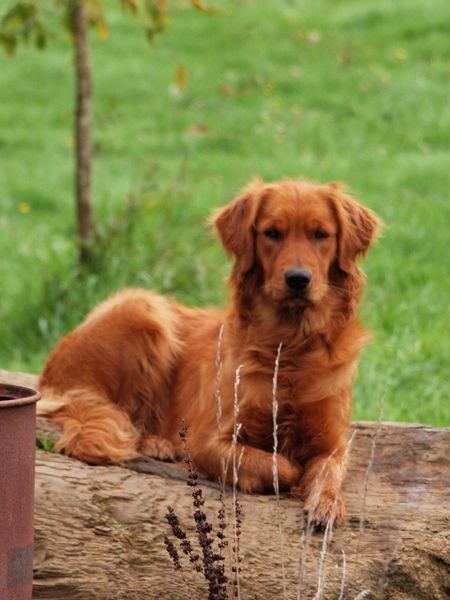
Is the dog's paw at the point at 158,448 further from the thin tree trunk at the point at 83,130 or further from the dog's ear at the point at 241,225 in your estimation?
the thin tree trunk at the point at 83,130

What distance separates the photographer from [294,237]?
4.26 m

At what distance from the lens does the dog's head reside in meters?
4.18

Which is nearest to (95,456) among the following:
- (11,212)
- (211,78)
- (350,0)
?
(11,212)

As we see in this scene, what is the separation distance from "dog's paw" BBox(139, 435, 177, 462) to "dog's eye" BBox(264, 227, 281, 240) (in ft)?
3.31

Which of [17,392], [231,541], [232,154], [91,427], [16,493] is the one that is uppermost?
[232,154]

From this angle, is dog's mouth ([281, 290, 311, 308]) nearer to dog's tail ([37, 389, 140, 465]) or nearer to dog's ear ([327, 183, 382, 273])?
dog's ear ([327, 183, 382, 273])

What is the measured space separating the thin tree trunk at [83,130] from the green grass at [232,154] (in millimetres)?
140

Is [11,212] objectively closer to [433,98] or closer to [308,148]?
[308,148]

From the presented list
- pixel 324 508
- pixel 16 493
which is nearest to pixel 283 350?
pixel 324 508

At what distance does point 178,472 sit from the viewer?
4387mm

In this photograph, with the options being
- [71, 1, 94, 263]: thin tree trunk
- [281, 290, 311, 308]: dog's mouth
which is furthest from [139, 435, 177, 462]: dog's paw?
[71, 1, 94, 263]: thin tree trunk

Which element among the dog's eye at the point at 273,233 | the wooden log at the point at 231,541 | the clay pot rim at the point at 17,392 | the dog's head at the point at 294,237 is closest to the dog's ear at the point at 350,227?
the dog's head at the point at 294,237

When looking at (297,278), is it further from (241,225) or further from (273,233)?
(241,225)

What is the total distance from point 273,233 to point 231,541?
3.83 feet
